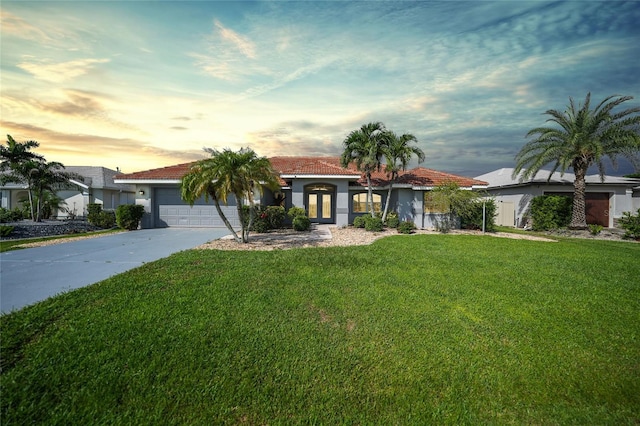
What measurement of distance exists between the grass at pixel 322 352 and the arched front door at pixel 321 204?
14.2 meters

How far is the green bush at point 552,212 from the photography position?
1959 centimetres

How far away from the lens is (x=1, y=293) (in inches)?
236

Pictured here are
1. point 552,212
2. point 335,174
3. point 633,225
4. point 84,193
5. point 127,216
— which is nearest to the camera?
point 633,225

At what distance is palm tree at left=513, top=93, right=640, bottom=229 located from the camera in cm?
1741

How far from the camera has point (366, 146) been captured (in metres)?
17.1

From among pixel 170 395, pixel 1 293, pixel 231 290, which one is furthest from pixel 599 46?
pixel 1 293

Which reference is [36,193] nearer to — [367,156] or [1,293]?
[1,293]

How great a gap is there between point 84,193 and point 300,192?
22672 mm

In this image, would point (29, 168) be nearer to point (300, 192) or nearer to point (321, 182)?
point (300, 192)

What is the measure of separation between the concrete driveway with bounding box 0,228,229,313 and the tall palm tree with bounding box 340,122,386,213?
10.2m

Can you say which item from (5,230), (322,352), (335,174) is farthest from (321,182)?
(5,230)

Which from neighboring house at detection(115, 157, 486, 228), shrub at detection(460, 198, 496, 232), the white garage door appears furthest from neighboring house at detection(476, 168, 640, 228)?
the white garage door

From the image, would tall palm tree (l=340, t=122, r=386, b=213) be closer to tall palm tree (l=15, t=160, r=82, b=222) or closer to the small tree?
the small tree

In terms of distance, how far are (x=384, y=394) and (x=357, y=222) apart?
15045 millimetres
